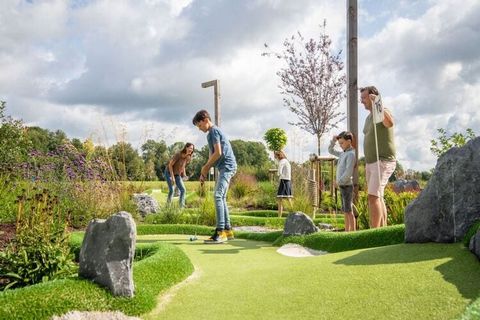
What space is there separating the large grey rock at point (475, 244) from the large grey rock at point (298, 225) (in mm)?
2776

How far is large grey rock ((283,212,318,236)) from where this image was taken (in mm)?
7578

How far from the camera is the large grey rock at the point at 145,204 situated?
12625mm

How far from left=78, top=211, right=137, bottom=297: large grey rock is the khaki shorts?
3.85 metres

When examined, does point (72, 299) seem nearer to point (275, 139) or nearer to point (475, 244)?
point (475, 244)

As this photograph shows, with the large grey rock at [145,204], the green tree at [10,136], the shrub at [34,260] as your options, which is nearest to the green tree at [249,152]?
the green tree at [10,136]

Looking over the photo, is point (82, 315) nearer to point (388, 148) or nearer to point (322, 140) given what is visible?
point (388, 148)

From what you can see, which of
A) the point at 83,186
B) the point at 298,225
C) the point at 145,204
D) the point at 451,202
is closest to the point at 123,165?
the point at 83,186

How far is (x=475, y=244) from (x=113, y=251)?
11.3 feet

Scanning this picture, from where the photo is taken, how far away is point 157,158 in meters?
38.6

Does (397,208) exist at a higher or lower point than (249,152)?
lower

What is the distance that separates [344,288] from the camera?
438 cm

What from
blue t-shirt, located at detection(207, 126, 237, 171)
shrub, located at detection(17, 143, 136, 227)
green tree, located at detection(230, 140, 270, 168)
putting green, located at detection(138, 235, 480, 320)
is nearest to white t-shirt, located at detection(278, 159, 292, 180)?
shrub, located at detection(17, 143, 136, 227)

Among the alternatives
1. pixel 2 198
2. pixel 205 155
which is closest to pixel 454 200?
pixel 2 198

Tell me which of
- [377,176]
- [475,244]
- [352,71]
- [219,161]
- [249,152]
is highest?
[249,152]
